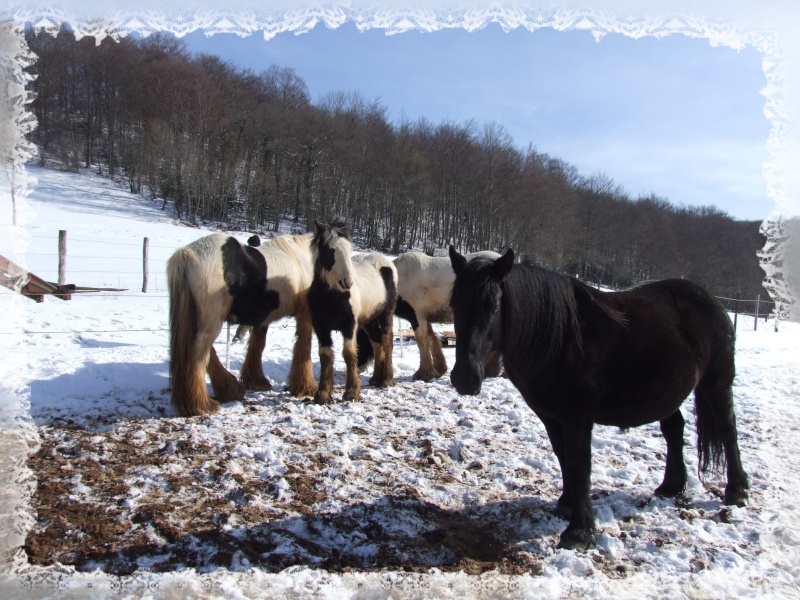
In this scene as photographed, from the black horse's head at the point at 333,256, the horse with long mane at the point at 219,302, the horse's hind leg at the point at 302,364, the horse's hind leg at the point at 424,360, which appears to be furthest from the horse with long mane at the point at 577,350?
the horse's hind leg at the point at 424,360

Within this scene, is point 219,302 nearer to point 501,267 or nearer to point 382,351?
point 382,351

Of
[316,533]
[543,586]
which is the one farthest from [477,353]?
[316,533]

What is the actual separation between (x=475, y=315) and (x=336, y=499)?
5.62 feet

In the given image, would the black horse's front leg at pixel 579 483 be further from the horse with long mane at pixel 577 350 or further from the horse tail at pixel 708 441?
the horse tail at pixel 708 441

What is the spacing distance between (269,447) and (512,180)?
31.5 metres

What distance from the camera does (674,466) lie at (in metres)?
3.70

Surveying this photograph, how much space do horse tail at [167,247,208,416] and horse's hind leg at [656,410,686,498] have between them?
4378 mm

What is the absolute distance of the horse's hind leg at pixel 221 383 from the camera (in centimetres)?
574

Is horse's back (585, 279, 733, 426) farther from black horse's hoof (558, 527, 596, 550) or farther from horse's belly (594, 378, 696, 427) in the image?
black horse's hoof (558, 527, 596, 550)

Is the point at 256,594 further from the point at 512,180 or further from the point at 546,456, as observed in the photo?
the point at 512,180

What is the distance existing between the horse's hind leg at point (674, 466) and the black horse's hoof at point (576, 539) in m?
1.08

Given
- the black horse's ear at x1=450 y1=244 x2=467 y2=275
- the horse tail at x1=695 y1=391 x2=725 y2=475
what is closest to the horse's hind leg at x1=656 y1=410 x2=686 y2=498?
the horse tail at x1=695 y1=391 x2=725 y2=475

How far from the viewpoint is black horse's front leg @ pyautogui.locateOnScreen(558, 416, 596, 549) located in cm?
296

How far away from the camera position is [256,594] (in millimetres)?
2146
